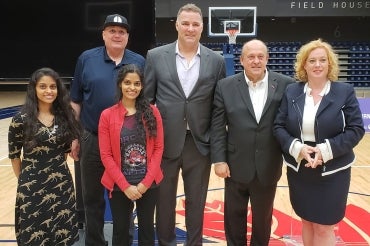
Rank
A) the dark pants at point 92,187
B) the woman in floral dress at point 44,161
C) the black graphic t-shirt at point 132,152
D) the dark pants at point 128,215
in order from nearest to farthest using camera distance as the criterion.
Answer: the woman in floral dress at point 44,161 → the black graphic t-shirt at point 132,152 → the dark pants at point 128,215 → the dark pants at point 92,187

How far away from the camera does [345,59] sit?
51.6 ft

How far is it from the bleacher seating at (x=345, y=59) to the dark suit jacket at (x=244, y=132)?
12.9 meters

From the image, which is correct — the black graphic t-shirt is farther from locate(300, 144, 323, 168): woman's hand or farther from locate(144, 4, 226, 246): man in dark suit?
locate(300, 144, 323, 168): woman's hand

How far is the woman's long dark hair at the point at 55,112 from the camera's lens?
2.48m

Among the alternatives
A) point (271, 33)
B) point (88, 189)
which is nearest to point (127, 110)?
point (88, 189)

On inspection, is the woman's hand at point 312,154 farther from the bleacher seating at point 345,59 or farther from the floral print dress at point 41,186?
the bleacher seating at point 345,59

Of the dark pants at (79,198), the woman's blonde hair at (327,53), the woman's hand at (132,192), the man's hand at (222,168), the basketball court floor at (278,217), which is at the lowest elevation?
the basketball court floor at (278,217)

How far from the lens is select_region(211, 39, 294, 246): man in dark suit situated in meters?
2.71

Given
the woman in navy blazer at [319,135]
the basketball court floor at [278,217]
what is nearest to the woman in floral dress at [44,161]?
the basketball court floor at [278,217]

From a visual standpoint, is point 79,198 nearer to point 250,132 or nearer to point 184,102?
point 184,102

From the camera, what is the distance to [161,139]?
2.69 meters

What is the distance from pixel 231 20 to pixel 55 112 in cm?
963

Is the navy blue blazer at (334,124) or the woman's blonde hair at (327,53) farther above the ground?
the woman's blonde hair at (327,53)

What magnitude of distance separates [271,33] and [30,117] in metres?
14.5
